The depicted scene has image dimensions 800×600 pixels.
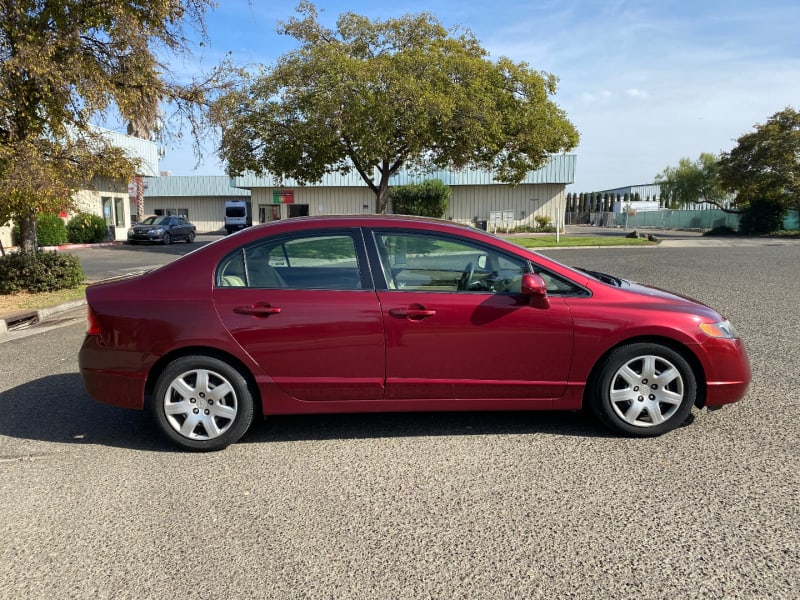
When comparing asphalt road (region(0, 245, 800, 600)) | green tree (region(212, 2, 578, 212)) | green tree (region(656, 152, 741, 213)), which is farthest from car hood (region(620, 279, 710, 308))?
green tree (region(656, 152, 741, 213))

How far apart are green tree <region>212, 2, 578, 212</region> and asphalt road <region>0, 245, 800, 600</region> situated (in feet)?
47.0

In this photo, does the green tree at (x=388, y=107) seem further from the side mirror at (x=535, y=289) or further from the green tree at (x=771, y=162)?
the green tree at (x=771, y=162)

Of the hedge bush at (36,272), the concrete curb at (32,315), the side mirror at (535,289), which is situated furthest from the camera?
the hedge bush at (36,272)

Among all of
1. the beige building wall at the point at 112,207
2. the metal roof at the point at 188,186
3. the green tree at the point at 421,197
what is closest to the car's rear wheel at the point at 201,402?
the beige building wall at the point at 112,207

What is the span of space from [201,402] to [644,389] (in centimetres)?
309

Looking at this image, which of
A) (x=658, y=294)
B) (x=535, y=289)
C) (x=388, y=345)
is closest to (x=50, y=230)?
(x=388, y=345)

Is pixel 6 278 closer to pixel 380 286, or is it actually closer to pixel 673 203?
pixel 380 286

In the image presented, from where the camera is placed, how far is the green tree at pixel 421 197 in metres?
42.1

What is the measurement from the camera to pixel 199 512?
126 inches

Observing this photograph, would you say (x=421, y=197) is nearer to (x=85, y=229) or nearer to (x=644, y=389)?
(x=85, y=229)

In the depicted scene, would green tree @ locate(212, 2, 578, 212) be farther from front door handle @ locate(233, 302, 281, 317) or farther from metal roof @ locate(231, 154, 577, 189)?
metal roof @ locate(231, 154, 577, 189)

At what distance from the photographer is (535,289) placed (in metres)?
3.86

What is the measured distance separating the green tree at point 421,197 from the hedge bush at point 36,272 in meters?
31.4

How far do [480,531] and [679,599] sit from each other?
0.94m
